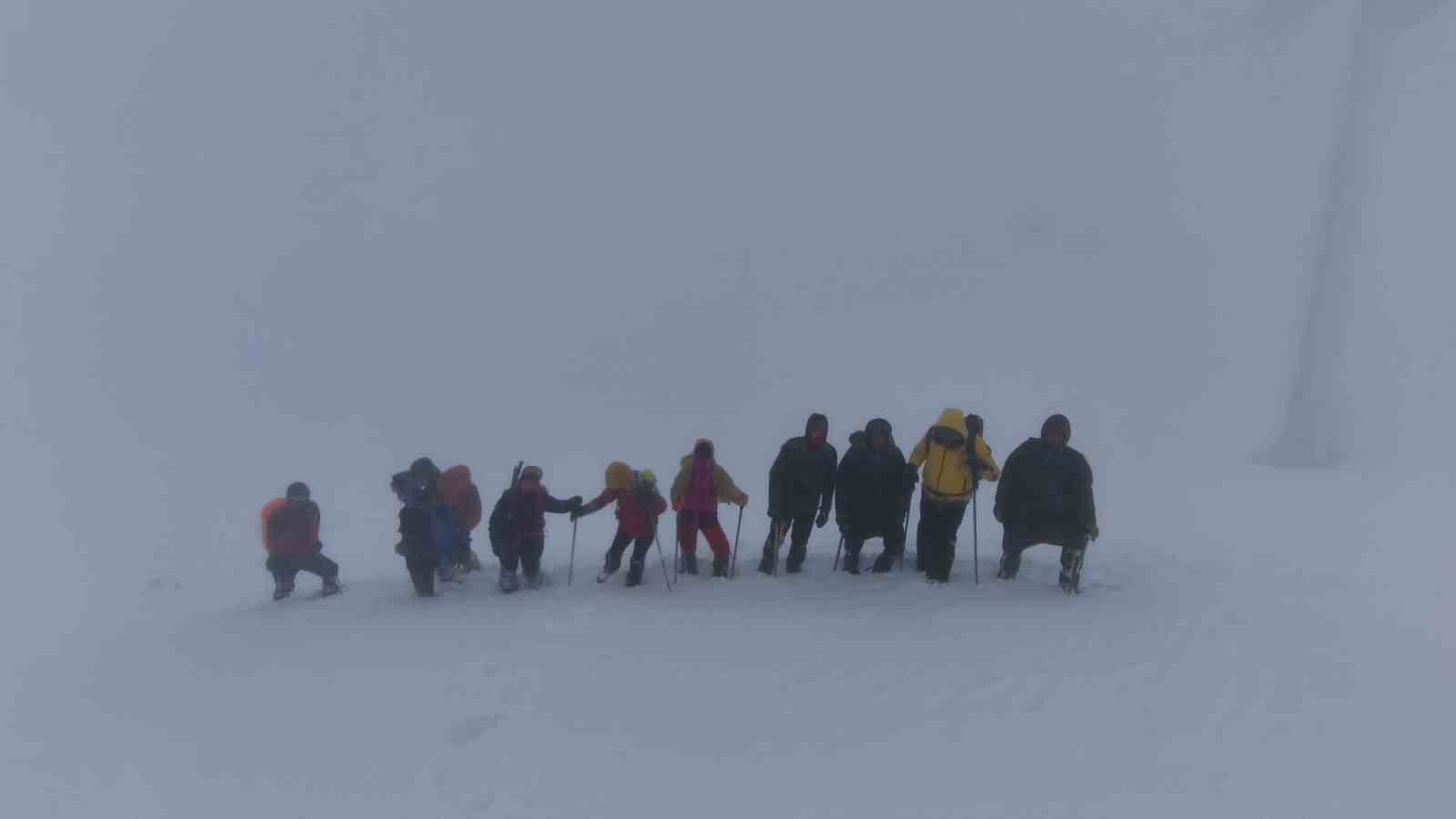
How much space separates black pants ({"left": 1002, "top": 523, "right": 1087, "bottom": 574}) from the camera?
7.51m

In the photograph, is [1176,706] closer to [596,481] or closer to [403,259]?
[596,481]

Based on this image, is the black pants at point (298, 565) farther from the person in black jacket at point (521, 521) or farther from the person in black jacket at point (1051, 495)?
the person in black jacket at point (1051, 495)

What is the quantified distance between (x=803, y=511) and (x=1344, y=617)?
475 cm

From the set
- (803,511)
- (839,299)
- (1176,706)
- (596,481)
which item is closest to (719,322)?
(839,299)

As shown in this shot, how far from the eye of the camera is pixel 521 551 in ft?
27.9

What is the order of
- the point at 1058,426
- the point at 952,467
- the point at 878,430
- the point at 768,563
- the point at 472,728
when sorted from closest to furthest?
the point at 472,728, the point at 1058,426, the point at 952,467, the point at 878,430, the point at 768,563

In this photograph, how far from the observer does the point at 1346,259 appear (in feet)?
66.0

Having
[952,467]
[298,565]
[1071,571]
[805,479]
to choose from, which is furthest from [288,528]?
[1071,571]

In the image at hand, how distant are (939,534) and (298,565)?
23.1ft

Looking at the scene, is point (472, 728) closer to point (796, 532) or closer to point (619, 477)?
point (619, 477)

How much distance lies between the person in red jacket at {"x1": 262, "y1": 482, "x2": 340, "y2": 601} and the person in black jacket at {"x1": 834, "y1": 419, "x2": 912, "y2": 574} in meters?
5.66

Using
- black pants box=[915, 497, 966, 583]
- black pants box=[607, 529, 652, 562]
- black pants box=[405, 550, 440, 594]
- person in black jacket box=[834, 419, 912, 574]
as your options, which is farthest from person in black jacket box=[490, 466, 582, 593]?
black pants box=[915, 497, 966, 583]

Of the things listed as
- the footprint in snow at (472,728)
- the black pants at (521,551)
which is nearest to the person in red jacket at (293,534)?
the black pants at (521,551)

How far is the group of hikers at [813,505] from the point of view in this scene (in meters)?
7.54
